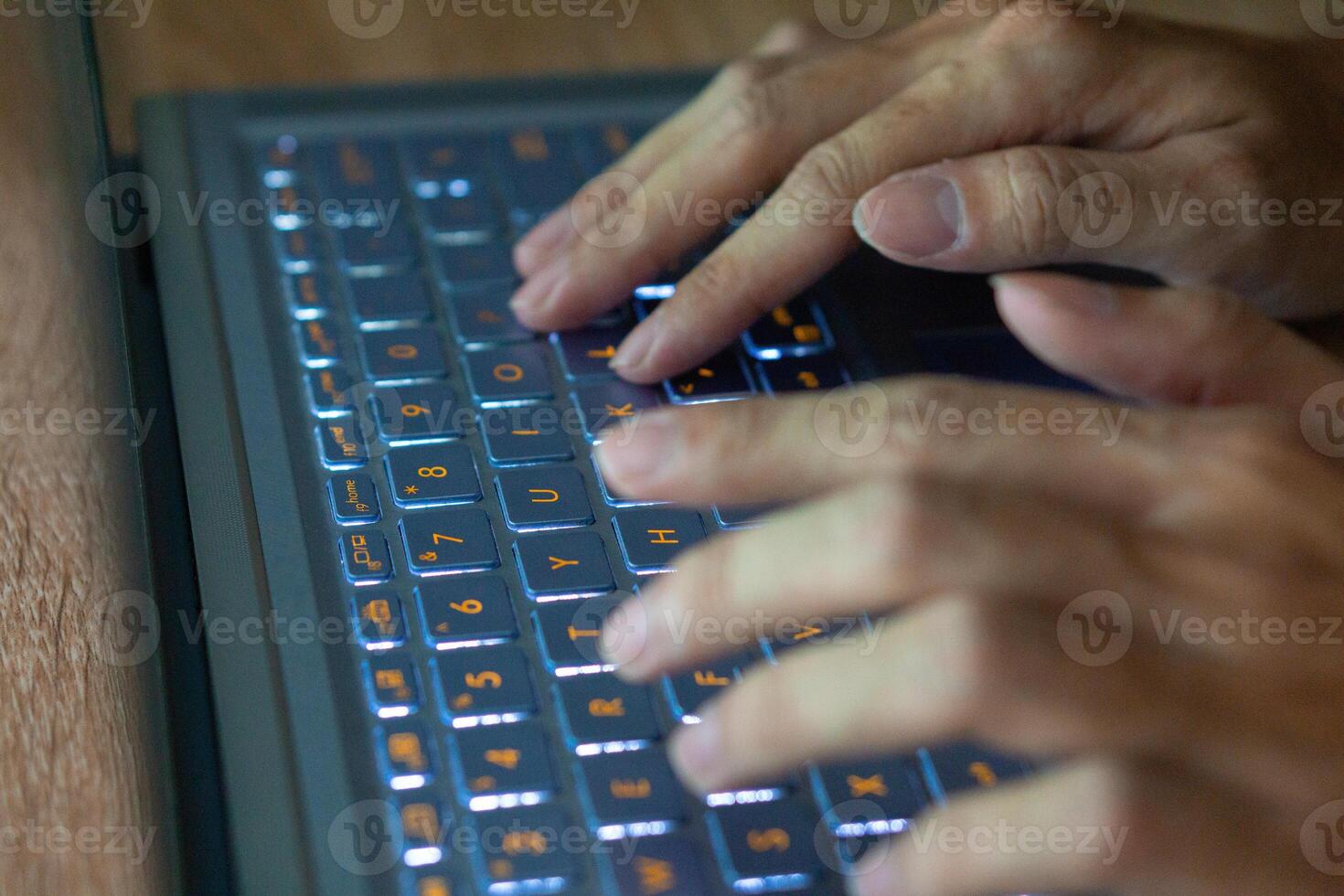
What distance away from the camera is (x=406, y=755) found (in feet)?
1.48

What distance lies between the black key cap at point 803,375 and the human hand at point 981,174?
0.02 metres

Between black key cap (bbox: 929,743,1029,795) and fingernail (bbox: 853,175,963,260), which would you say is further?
fingernail (bbox: 853,175,963,260)

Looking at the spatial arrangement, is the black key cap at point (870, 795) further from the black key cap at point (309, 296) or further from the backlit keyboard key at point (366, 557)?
the black key cap at point (309, 296)

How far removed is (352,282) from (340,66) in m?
0.24

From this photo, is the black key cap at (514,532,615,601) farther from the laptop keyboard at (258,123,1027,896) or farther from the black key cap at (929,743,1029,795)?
the black key cap at (929,743,1029,795)

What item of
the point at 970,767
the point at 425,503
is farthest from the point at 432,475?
the point at 970,767

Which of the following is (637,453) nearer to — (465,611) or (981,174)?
(465,611)

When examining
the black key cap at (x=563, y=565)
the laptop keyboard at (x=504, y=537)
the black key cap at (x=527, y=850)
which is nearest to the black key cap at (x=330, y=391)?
the laptop keyboard at (x=504, y=537)

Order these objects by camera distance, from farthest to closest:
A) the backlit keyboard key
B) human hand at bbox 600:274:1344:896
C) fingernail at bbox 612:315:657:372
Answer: fingernail at bbox 612:315:657:372
the backlit keyboard key
human hand at bbox 600:274:1344:896

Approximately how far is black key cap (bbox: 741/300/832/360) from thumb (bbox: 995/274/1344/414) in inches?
4.9

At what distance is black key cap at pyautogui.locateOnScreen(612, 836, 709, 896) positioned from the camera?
1.38 ft

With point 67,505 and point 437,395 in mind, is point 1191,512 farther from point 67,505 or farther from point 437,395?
point 67,505

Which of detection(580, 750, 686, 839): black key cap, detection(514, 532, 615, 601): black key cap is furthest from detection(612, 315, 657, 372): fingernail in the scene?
detection(580, 750, 686, 839): black key cap

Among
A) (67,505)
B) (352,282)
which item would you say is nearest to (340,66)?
(352,282)
